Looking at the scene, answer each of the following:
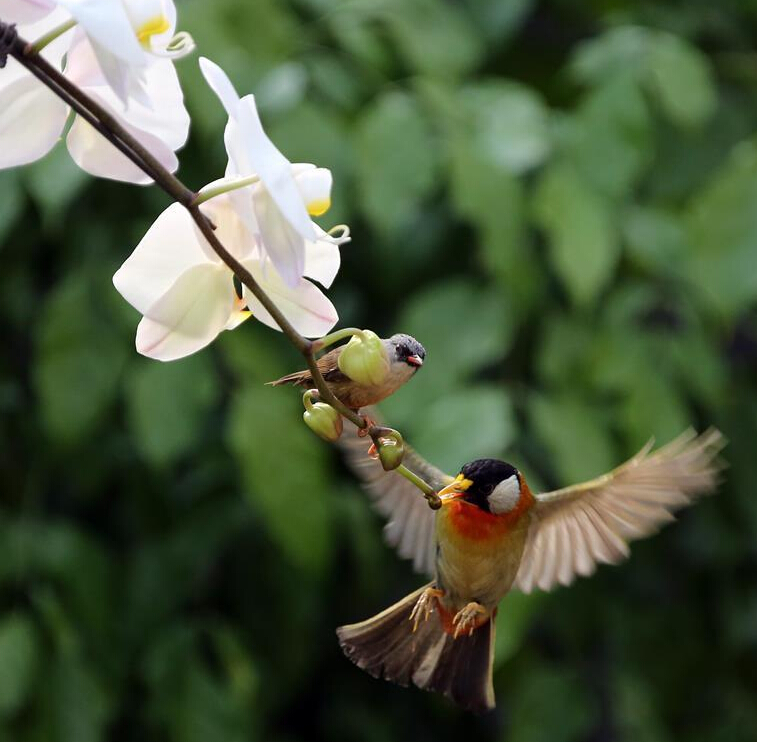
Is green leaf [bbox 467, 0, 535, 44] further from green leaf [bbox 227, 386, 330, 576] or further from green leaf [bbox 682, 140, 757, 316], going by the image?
green leaf [bbox 227, 386, 330, 576]

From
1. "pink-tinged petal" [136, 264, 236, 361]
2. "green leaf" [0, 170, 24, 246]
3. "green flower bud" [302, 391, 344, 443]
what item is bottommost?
"green leaf" [0, 170, 24, 246]

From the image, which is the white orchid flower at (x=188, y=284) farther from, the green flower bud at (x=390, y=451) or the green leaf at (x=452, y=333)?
the green leaf at (x=452, y=333)

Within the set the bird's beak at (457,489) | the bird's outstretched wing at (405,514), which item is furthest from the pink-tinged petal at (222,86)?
the bird's outstretched wing at (405,514)

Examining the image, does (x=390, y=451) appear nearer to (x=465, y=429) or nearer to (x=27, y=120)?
(x=27, y=120)

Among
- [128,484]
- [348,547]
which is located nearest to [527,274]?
[348,547]

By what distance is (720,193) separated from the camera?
1.37 m

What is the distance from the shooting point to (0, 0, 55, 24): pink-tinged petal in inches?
18.3

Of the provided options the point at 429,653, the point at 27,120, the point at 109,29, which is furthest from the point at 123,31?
the point at 429,653

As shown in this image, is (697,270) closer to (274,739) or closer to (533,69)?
(533,69)

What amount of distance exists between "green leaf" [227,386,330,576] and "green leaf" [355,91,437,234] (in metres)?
0.24

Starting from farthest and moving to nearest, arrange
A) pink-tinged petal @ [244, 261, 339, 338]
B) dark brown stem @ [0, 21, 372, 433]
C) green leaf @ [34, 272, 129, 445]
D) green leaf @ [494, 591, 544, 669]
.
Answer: green leaf @ [34, 272, 129, 445], green leaf @ [494, 591, 544, 669], pink-tinged petal @ [244, 261, 339, 338], dark brown stem @ [0, 21, 372, 433]

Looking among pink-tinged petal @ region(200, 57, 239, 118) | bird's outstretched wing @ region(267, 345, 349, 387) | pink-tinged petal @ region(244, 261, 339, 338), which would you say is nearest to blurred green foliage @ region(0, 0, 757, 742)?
bird's outstretched wing @ region(267, 345, 349, 387)

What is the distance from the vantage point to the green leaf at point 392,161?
4.39 ft

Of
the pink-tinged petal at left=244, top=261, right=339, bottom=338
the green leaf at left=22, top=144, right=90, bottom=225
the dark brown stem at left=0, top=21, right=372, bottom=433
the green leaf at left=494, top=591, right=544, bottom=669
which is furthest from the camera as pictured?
the green leaf at left=22, top=144, right=90, bottom=225
